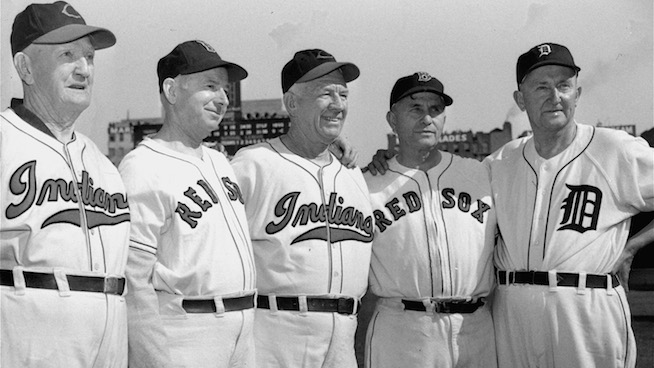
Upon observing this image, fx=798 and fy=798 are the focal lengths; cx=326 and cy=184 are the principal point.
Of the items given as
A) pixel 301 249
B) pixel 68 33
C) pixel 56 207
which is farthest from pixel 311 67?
pixel 56 207

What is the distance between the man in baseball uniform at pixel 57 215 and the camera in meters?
3.31

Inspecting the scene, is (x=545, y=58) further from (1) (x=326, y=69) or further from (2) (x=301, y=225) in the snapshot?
→ (2) (x=301, y=225)

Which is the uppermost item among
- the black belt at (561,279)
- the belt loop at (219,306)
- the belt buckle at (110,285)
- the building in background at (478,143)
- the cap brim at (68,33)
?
the building in background at (478,143)

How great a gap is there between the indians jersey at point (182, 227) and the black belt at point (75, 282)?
0.32 meters

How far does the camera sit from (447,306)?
4.89m

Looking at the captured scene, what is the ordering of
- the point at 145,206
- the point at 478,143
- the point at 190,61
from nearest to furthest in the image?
the point at 145,206
the point at 190,61
the point at 478,143

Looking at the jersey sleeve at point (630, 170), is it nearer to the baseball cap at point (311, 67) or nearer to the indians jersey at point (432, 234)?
the indians jersey at point (432, 234)

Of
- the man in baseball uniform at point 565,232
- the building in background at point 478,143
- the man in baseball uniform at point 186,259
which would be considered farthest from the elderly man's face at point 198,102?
the building in background at point 478,143

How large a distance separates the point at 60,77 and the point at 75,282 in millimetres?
946

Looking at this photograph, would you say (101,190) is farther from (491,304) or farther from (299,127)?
(491,304)

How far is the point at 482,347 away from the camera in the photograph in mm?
4938

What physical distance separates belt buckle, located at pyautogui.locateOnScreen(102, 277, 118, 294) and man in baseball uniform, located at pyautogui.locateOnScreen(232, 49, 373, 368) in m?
1.12

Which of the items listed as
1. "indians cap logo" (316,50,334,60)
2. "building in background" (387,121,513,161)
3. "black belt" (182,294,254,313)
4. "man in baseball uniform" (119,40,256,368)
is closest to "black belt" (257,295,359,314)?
"man in baseball uniform" (119,40,256,368)

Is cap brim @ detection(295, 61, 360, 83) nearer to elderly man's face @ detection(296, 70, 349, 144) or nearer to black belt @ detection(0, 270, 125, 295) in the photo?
elderly man's face @ detection(296, 70, 349, 144)
